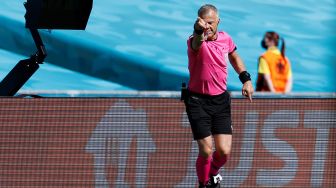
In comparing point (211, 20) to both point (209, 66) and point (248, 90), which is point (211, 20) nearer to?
point (209, 66)

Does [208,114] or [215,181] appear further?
[215,181]

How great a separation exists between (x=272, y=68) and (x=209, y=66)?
13.2ft

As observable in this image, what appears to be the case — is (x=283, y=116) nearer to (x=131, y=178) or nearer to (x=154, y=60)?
(x=131, y=178)

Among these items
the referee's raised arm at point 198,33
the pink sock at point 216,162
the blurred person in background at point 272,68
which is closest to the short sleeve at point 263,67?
the blurred person in background at point 272,68

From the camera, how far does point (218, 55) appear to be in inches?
352

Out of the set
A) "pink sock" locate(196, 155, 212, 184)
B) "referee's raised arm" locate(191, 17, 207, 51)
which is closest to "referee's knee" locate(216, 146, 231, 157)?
"pink sock" locate(196, 155, 212, 184)

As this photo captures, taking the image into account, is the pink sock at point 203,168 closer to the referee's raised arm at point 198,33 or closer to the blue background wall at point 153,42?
the referee's raised arm at point 198,33

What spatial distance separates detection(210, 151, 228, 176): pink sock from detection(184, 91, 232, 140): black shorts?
0.20m

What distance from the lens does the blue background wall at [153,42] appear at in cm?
1277

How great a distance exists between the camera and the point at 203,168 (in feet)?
29.7

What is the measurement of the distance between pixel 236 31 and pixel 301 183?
3.76m

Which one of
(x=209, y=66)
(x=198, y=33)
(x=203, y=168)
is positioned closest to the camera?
(x=198, y=33)

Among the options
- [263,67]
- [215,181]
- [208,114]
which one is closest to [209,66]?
[208,114]

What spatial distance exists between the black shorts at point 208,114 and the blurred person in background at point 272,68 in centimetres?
375
